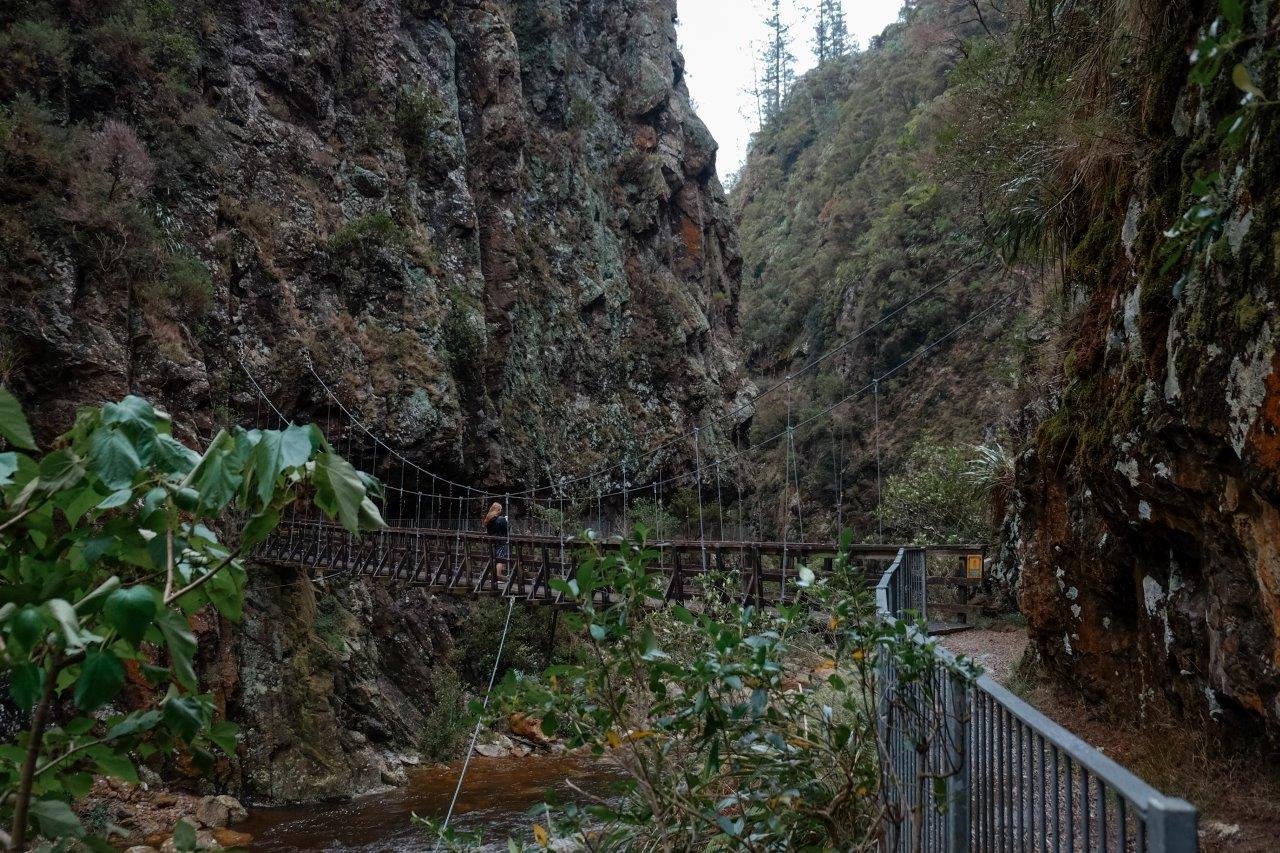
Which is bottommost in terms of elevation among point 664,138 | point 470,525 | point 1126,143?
point 470,525

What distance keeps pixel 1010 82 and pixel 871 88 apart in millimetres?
30033

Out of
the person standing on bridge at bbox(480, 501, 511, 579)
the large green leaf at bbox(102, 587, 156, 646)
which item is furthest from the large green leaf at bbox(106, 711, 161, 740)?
the person standing on bridge at bbox(480, 501, 511, 579)

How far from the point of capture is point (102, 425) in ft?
2.84

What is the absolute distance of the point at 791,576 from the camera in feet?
24.3

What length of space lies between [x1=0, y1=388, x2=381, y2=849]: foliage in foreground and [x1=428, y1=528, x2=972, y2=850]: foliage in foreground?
646mm

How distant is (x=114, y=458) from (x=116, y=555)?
8.0 inches

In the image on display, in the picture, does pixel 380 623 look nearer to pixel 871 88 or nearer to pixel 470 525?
pixel 470 525

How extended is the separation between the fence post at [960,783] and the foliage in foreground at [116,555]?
1095mm

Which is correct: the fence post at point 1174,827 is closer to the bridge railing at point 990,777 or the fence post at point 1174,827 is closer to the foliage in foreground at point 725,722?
the bridge railing at point 990,777

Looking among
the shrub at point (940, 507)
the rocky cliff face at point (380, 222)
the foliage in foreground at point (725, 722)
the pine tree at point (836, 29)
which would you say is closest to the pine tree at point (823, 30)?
the pine tree at point (836, 29)

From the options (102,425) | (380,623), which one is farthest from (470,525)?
(102,425)

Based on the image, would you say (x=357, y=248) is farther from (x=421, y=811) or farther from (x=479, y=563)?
(x=421, y=811)

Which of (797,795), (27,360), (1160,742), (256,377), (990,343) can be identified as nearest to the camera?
(797,795)

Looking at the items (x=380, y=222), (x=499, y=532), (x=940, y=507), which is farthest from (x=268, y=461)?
(x=380, y=222)
